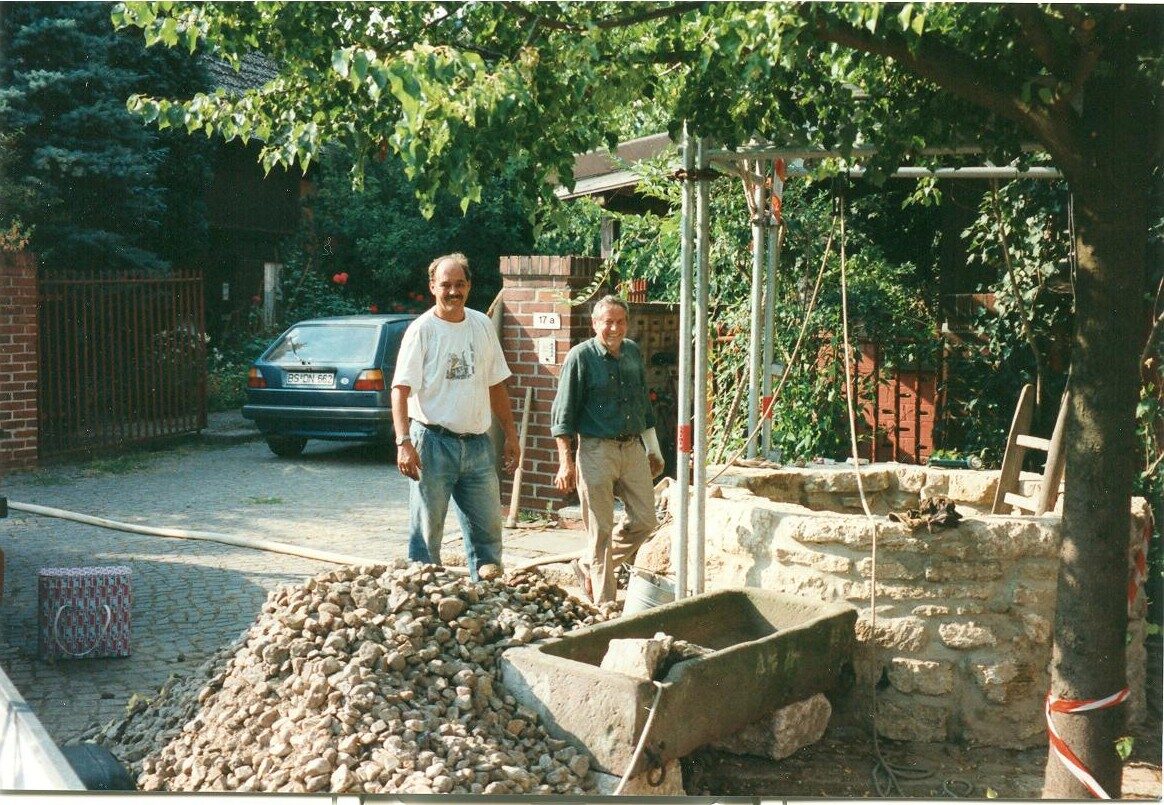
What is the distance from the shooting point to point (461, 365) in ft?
18.2

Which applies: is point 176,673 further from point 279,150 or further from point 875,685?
point 875,685

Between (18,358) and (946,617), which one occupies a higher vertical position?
(18,358)

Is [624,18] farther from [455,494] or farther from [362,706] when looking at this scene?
[455,494]

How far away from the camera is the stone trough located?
3.93 m

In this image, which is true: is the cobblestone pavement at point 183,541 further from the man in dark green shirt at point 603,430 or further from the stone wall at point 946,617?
the stone wall at point 946,617

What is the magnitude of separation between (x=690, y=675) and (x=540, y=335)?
477cm

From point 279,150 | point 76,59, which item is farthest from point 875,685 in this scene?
point 76,59

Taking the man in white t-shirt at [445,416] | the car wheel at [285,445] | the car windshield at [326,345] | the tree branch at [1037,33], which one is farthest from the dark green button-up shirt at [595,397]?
the car wheel at [285,445]

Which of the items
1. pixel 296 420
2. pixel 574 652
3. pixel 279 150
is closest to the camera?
pixel 279 150

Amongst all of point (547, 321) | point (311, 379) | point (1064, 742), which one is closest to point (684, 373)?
point (1064, 742)

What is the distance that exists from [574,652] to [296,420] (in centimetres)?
747

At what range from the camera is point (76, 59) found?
12203mm

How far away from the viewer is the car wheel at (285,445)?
38.1 ft

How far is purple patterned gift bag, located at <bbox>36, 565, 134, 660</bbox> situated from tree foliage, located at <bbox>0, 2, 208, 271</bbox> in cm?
667
